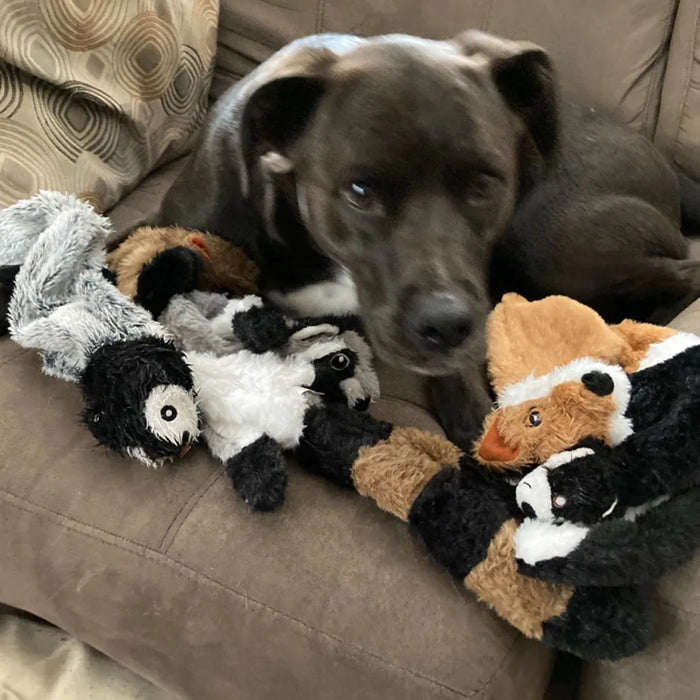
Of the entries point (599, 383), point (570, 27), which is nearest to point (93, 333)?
point (599, 383)

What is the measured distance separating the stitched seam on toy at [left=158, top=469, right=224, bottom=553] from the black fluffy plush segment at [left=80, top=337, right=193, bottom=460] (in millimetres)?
61

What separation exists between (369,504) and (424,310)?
253mm

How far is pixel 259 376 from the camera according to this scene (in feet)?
3.20

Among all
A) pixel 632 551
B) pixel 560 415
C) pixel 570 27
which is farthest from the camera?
pixel 570 27

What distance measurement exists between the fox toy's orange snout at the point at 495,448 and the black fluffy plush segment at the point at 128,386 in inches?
14.8

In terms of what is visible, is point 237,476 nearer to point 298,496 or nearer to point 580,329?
point 298,496

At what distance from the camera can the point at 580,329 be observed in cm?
98

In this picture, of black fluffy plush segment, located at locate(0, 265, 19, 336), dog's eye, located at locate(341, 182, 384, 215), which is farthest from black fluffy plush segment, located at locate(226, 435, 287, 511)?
black fluffy plush segment, located at locate(0, 265, 19, 336)

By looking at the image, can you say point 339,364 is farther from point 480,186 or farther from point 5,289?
point 5,289

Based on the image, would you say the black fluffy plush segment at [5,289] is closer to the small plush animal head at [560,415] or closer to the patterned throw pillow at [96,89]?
the patterned throw pillow at [96,89]

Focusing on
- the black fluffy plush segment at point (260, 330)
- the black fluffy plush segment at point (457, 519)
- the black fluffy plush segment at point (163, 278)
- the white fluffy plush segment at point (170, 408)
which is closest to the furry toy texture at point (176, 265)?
the black fluffy plush segment at point (163, 278)

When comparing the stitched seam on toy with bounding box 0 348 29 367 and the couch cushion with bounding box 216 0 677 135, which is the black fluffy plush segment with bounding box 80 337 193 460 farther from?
the couch cushion with bounding box 216 0 677 135

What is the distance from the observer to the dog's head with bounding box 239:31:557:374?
0.96 meters

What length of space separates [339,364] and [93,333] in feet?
1.08
